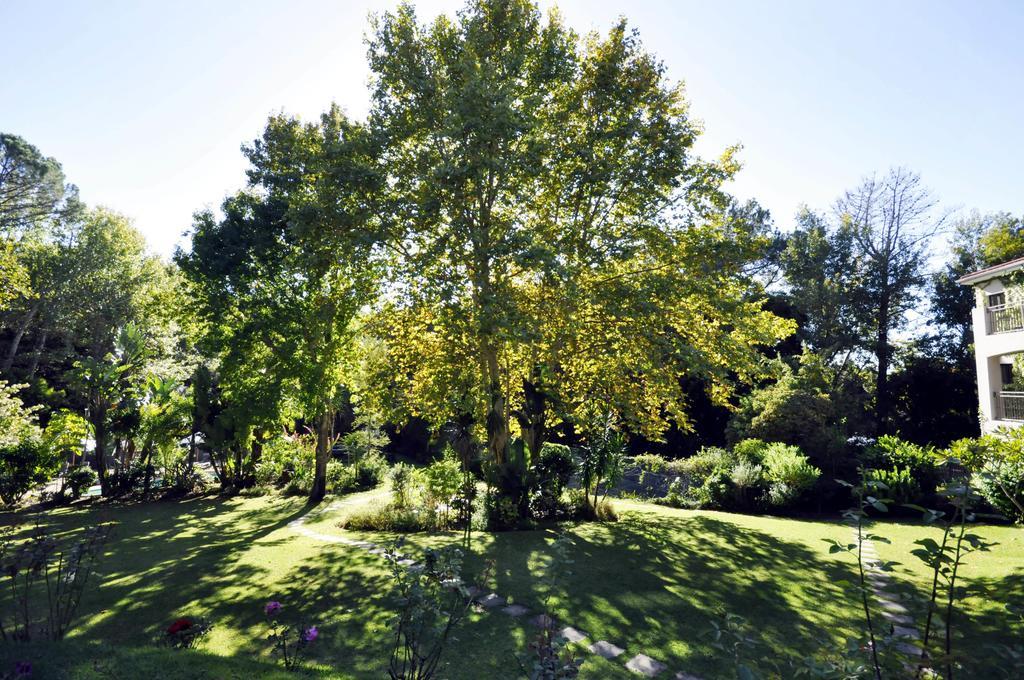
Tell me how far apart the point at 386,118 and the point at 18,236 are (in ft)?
109

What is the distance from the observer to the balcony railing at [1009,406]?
714 inches

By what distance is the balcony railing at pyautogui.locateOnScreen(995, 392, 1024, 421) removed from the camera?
18141mm

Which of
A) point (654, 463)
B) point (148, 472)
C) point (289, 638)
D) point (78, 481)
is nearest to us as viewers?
point (289, 638)

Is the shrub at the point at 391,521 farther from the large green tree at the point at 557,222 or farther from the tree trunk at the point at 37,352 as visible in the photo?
the tree trunk at the point at 37,352

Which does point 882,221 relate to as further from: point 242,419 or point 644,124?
point 242,419

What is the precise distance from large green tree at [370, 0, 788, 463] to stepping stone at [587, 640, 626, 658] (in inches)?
261

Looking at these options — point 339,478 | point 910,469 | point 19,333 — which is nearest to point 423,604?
point 910,469

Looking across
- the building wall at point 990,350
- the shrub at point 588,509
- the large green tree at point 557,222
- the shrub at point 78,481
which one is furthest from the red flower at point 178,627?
the building wall at point 990,350

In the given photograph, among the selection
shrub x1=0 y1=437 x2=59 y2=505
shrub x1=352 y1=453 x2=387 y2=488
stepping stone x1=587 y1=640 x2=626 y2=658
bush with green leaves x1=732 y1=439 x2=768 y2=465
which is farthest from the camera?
shrub x1=352 y1=453 x2=387 y2=488

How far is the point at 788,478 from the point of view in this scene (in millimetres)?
13758

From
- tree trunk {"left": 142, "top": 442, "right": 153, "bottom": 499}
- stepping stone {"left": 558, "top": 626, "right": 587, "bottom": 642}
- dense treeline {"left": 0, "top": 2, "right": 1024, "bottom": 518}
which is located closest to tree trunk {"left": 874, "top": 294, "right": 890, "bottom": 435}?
dense treeline {"left": 0, "top": 2, "right": 1024, "bottom": 518}

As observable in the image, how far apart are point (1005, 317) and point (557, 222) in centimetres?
1764

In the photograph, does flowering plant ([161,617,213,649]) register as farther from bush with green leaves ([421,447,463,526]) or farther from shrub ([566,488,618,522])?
shrub ([566,488,618,522])

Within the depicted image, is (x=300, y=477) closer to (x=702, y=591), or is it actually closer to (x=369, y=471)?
(x=369, y=471)
